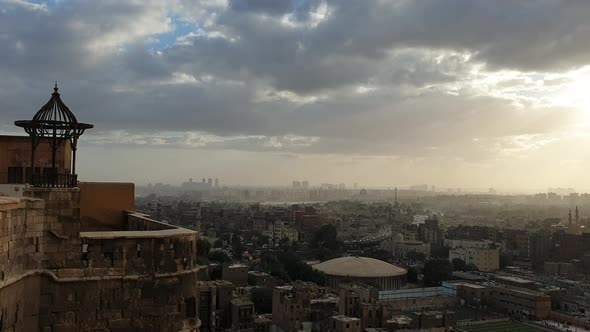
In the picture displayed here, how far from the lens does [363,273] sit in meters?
47.3

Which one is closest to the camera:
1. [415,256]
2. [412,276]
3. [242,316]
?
[242,316]

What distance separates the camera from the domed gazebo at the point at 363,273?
46062 millimetres

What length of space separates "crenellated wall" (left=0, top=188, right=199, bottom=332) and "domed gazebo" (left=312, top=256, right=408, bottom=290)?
39790mm

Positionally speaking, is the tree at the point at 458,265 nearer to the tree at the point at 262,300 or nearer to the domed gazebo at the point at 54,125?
the tree at the point at 262,300

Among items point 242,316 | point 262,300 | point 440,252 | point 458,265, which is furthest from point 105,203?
point 440,252

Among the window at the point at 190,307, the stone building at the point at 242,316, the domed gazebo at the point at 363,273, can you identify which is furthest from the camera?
the domed gazebo at the point at 363,273

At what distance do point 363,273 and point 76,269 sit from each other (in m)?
43.5

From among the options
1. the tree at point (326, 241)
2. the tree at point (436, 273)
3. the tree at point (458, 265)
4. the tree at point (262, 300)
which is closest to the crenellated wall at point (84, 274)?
the tree at point (262, 300)

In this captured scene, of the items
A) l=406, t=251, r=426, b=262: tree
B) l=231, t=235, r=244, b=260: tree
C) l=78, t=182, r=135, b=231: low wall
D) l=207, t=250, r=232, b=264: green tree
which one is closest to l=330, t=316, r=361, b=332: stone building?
l=78, t=182, r=135, b=231: low wall

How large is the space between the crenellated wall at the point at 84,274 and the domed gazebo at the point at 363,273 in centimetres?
3979

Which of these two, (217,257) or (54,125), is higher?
(54,125)

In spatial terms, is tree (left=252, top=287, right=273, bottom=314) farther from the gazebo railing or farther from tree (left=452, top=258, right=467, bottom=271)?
the gazebo railing

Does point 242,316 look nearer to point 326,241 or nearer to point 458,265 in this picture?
point 458,265

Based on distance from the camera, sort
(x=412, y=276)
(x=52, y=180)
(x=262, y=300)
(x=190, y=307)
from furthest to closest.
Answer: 1. (x=412, y=276)
2. (x=262, y=300)
3. (x=190, y=307)
4. (x=52, y=180)
